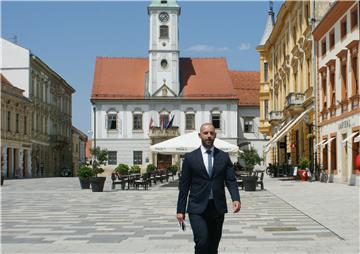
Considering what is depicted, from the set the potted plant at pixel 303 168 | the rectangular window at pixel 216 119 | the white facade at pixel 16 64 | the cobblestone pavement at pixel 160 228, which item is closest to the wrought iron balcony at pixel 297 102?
the potted plant at pixel 303 168

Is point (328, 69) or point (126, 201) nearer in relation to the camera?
point (126, 201)

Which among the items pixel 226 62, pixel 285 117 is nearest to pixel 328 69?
pixel 285 117

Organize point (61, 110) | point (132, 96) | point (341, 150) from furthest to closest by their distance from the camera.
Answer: point (61, 110)
point (132, 96)
point (341, 150)

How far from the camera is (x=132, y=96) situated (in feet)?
223

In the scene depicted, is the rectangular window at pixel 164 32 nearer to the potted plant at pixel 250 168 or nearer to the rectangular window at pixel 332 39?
the rectangular window at pixel 332 39

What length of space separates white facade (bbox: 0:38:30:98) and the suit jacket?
56.8 metres

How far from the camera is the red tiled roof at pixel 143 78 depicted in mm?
68375

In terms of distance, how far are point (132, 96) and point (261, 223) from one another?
55.3m

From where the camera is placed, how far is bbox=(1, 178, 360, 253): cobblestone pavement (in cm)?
985

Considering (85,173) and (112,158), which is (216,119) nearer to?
(112,158)

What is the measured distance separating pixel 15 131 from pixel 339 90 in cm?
3572

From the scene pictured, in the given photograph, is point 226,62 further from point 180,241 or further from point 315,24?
point 180,241

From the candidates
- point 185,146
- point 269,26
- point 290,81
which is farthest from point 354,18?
point 269,26

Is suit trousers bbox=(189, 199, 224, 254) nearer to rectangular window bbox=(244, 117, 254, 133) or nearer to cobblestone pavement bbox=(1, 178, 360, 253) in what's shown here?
cobblestone pavement bbox=(1, 178, 360, 253)
